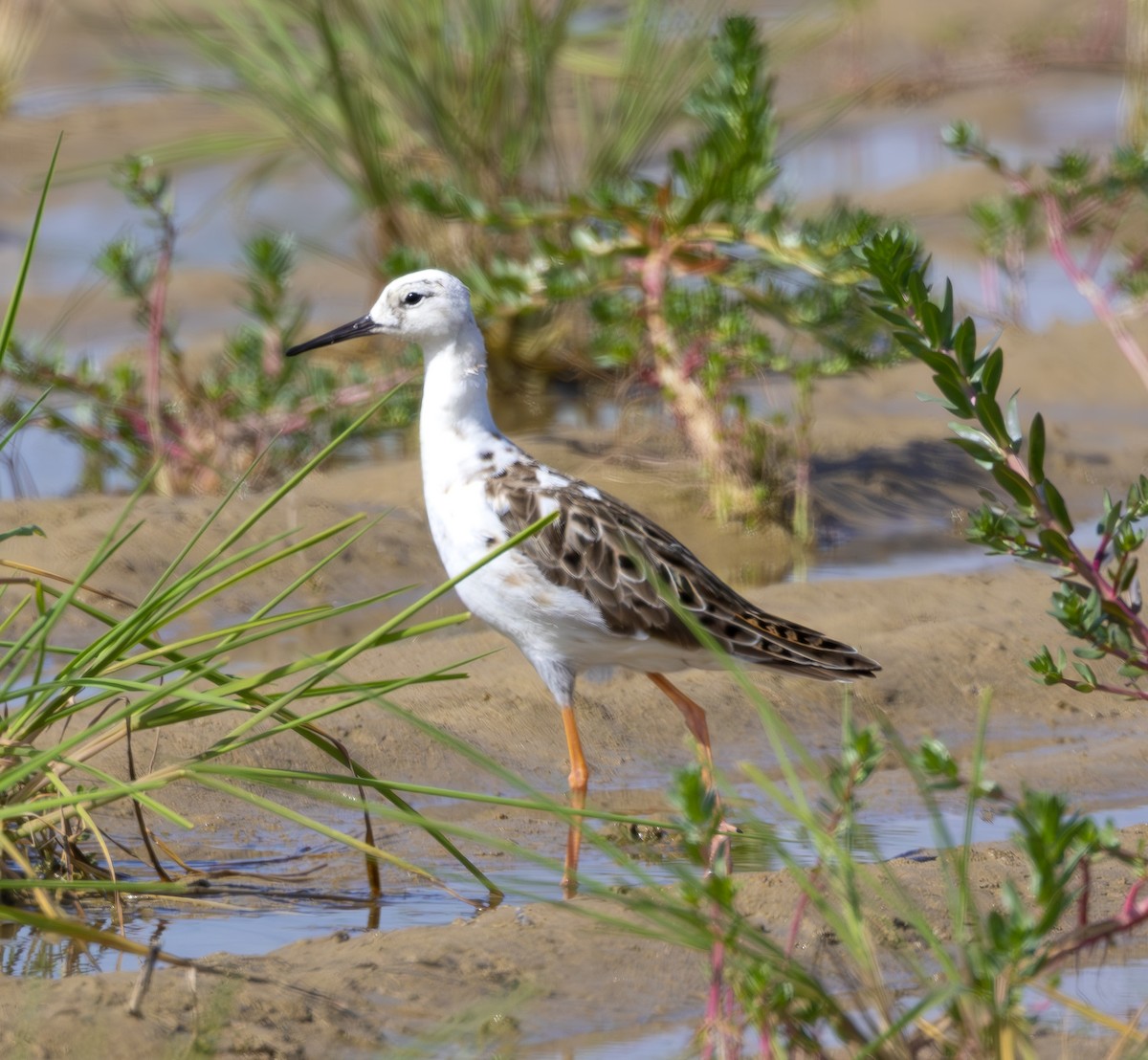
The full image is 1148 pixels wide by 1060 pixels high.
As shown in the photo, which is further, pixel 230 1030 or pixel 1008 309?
pixel 1008 309

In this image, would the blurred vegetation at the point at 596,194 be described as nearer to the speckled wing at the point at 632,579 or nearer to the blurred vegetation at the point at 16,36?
the speckled wing at the point at 632,579

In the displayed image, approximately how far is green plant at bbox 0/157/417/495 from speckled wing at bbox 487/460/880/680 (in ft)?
9.63

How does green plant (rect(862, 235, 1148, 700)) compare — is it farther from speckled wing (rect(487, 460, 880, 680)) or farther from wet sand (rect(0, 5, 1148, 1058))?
speckled wing (rect(487, 460, 880, 680))

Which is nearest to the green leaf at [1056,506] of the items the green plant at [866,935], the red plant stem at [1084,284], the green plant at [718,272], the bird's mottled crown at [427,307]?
the green plant at [866,935]

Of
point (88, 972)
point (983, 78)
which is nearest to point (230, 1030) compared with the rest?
point (88, 972)

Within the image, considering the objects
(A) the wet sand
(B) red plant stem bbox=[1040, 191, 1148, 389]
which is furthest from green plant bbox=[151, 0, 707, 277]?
(B) red plant stem bbox=[1040, 191, 1148, 389]

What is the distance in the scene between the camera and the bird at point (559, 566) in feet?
18.1

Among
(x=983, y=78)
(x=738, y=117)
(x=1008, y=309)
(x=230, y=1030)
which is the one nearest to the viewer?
(x=230, y=1030)

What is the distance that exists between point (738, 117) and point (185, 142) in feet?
11.8

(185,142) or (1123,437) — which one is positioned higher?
(185,142)

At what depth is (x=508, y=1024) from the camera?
3.90 meters

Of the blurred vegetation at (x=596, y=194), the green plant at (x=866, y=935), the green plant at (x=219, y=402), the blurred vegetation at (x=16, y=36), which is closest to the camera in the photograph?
the green plant at (x=866, y=935)

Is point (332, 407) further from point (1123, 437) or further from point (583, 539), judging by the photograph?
point (1123, 437)

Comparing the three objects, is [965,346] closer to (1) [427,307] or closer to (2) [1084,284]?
(1) [427,307]
